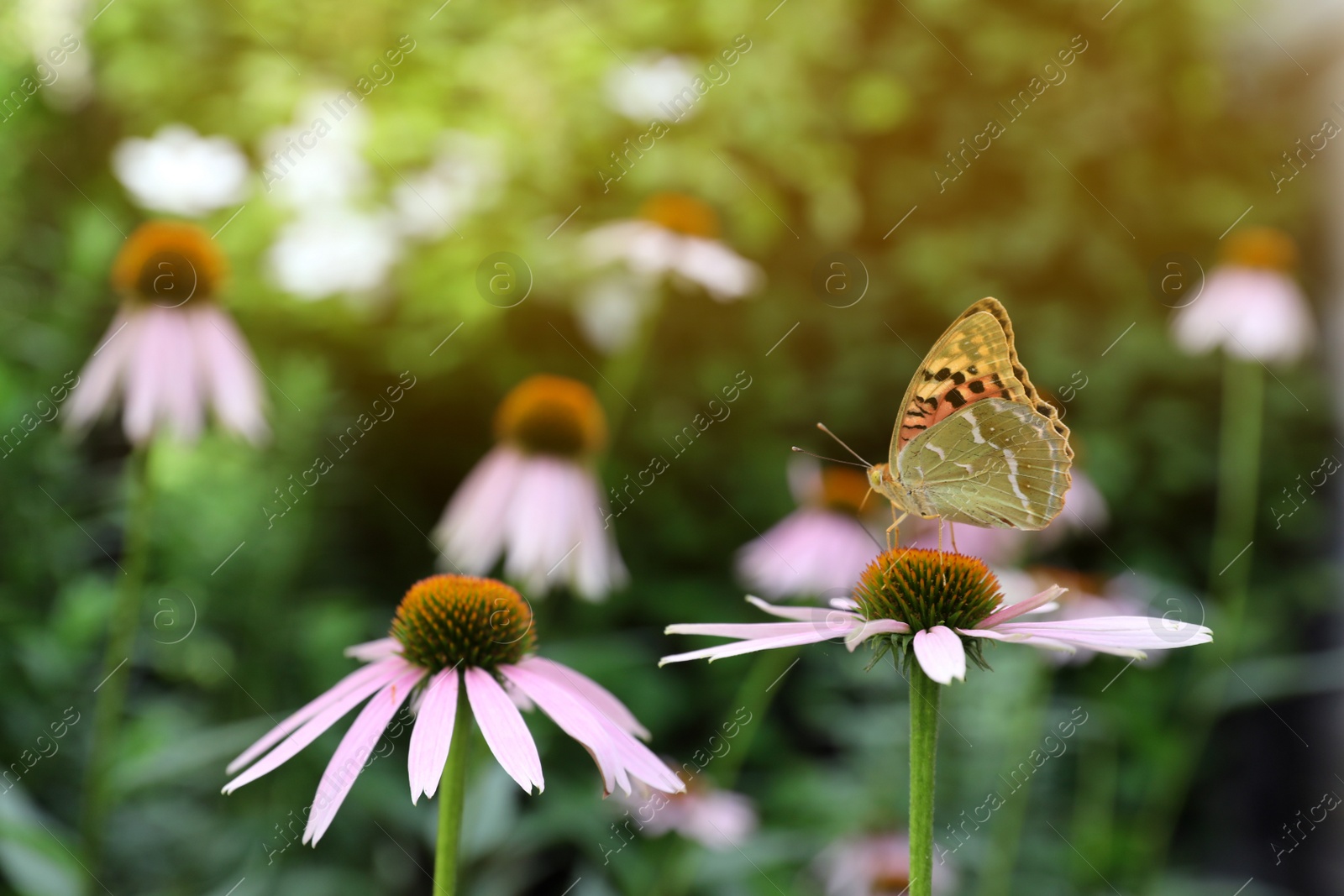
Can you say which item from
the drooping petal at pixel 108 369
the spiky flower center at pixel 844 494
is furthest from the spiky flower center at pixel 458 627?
the spiky flower center at pixel 844 494

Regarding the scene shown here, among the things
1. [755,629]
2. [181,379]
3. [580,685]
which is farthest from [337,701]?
[181,379]

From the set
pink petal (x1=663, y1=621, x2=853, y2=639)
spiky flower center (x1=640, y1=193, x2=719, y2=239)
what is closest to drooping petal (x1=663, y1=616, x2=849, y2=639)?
pink petal (x1=663, y1=621, x2=853, y2=639)

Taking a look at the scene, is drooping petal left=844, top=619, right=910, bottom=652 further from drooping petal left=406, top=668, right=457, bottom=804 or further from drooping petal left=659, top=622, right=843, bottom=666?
drooping petal left=406, top=668, right=457, bottom=804

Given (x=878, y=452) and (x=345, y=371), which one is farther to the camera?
(x=878, y=452)

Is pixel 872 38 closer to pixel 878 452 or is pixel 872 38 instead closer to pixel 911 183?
pixel 911 183

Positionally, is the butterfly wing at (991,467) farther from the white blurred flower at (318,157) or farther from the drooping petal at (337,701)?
the white blurred flower at (318,157)

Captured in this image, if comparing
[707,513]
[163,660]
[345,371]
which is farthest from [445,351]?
[163,660]
